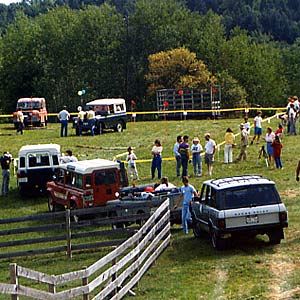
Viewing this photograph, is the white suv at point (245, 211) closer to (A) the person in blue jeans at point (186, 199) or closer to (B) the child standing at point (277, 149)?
(A) the person in blue jeans at point (186, 199)

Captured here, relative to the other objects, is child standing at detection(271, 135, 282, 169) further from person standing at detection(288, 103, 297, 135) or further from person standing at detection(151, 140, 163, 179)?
person standing at detection(288, 103, 297, 135)

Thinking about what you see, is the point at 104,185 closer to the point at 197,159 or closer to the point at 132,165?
the point at 132,165

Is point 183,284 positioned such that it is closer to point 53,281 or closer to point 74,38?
point 53,281

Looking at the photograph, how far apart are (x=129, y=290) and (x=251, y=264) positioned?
2.97 meters

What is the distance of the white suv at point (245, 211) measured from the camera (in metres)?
15.6

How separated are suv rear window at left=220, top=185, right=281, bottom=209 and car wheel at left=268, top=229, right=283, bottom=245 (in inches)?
27.2

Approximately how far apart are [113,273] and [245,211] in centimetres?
465

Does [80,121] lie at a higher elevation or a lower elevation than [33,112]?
lower

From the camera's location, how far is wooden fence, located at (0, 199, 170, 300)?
889 centimetres

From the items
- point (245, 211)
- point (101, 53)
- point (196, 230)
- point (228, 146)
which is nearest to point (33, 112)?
point (228, 146)

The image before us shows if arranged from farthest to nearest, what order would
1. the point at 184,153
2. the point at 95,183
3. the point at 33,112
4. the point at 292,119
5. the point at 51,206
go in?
the point at 33,112 < the point at 292,119 < the point at 184,153 < the point at 51,206 < the point at 95,183

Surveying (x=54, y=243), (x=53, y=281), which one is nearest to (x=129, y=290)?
(x=53, y=281)

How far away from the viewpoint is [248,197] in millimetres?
15836

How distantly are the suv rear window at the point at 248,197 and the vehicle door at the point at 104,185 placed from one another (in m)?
5.91
